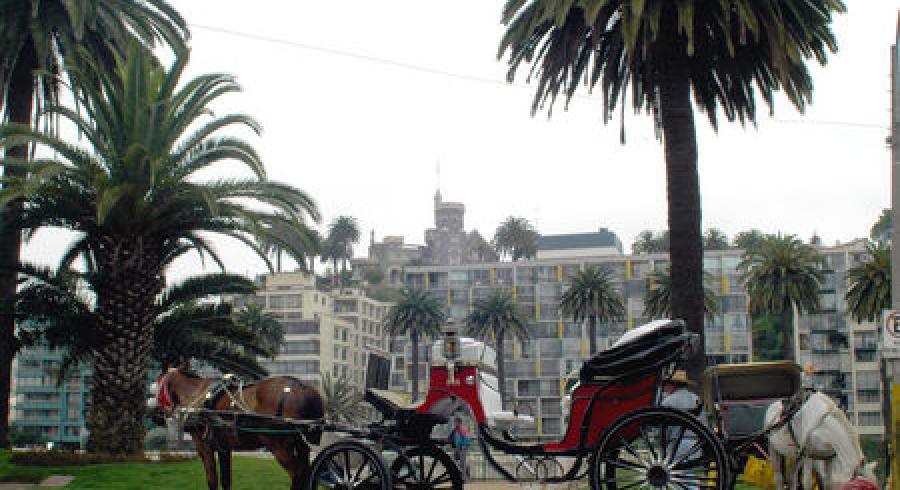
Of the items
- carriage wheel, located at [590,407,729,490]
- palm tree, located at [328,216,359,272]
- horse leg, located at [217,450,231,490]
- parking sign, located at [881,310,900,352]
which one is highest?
palm tree, located at [328,216,359,272]

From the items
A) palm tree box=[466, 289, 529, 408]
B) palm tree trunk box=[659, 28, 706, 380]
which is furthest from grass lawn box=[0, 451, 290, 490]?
palm tree box=[466, 289, 529, 408]

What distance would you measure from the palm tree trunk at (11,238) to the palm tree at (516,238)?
126 m

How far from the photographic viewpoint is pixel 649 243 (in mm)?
152125

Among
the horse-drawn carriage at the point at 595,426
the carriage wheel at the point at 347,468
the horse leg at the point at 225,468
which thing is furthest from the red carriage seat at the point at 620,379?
the horse leg at the point at 225,468

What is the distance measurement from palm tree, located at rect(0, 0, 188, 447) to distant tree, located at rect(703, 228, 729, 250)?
115763mm

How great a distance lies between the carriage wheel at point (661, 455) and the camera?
32.1 feet

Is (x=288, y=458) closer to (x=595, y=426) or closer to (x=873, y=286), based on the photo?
(x=595, y=426)

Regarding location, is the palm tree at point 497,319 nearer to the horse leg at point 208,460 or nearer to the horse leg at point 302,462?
the horse leg at point 208,460

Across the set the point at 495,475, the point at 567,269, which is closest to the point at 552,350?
the point at 567,269

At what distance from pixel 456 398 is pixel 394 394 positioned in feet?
3.86

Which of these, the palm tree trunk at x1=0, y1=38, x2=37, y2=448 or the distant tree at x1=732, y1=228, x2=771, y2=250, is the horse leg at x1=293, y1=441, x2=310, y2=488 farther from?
the distant tree at x1=732, y1=228, x2=771, y2=250

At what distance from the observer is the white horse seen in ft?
34.6

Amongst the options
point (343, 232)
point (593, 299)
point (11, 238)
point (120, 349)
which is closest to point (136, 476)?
point (120, 349)

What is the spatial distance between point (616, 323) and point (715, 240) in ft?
114
